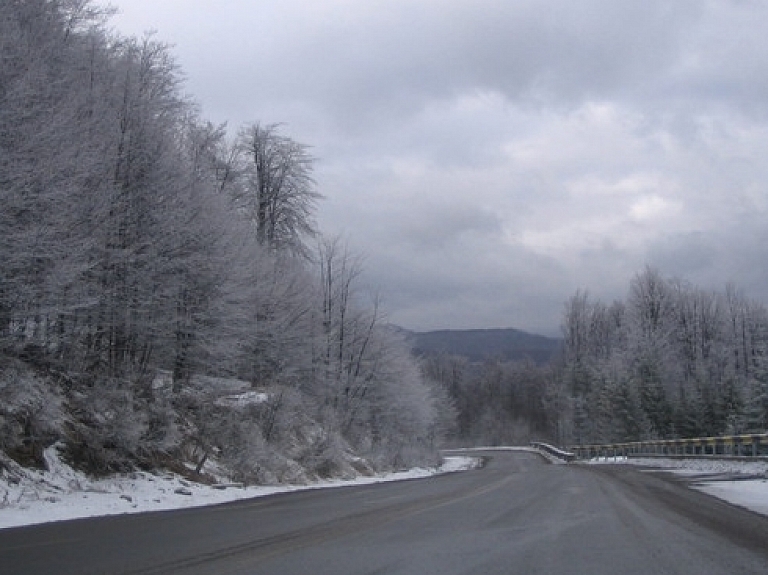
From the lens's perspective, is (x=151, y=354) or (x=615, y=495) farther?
(x=151, y=354)

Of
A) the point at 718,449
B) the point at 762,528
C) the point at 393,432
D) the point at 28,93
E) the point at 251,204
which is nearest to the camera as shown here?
the point at 762,528

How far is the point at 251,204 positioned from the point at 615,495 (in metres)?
37.8

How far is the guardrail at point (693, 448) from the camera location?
96.3 ft

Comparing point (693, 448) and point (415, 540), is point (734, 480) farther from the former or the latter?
point (415, 540)

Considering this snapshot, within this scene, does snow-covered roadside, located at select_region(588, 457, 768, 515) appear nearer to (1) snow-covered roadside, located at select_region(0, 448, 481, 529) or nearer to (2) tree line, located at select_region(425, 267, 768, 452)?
(1) snow-covered roadside, located at select_region(0, 448, 481, 529)

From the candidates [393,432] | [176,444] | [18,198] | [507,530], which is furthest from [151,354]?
[393,432]

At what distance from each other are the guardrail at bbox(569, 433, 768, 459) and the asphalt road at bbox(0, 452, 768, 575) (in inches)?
516

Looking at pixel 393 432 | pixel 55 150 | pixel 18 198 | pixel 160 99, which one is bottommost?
pixel 393 432

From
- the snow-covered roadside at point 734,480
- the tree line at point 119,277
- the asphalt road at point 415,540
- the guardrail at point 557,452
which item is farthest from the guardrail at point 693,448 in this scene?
the tree line at point 119,277

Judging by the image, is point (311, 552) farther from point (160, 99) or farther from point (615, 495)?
point (160, 99)

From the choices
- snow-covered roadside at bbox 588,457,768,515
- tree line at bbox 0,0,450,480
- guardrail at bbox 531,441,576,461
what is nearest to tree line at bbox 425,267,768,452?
guardrail at bbox 531,441,576,461

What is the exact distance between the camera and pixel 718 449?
38781 millimetres

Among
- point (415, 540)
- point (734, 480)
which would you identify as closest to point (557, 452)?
point (734, 480)

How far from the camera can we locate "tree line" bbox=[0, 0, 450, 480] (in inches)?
756
